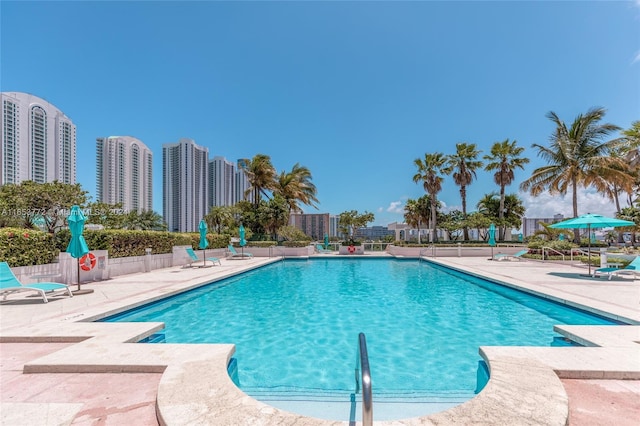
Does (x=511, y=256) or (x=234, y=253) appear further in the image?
(x=234, y=253)

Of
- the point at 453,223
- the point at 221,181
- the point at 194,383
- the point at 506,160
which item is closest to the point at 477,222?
the point at 453,223

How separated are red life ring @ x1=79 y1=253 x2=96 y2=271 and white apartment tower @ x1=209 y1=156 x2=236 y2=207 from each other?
192 ft

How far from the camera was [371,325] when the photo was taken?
5840 millimetres

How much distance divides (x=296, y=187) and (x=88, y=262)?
62.2ft

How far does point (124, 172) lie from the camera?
2226 inches

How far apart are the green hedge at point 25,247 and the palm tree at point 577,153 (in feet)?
85.6

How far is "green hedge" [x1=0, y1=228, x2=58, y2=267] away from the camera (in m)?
7.50

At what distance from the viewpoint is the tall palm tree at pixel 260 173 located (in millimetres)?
24641

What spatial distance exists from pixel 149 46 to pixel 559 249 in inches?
899

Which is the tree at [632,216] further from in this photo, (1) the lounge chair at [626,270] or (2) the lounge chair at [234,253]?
(2) the lounge chair at [234,253]

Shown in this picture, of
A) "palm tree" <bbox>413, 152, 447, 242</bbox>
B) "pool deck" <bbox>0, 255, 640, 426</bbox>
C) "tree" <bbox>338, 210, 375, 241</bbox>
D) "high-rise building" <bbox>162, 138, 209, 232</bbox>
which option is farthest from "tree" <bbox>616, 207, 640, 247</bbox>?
"high-rise building" <bbox>162, 138, 209, 232</bbox>

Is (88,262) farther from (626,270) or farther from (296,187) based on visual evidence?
(296,187)

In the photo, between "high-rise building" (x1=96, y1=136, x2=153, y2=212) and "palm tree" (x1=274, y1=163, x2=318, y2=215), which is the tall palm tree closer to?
"palm tree" (x1=274, y1=163, x2=318, y2=215)

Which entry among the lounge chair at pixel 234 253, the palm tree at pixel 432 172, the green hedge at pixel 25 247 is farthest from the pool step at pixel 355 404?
the palm tree at pixel 432 172
